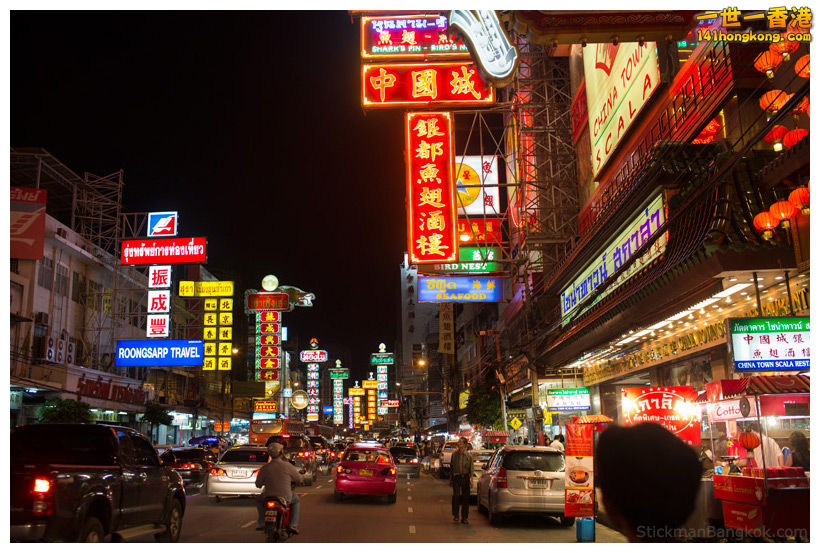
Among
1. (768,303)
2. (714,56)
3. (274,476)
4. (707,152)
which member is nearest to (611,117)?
(714,56)

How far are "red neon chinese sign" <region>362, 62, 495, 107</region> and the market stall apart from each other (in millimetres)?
16477

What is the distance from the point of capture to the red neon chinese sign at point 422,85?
26.1 m

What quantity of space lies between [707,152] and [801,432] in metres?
6.32

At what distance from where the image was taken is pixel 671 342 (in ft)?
68.1

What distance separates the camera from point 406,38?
26.6m

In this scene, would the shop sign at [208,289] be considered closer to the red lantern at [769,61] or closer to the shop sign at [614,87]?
the shop sign at [614,87]

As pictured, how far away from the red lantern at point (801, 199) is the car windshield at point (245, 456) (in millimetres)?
14477

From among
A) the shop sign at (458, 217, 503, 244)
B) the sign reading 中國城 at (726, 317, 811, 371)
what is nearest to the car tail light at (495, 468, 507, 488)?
the sign reading 中國城 at (726, 317, 811, 371)

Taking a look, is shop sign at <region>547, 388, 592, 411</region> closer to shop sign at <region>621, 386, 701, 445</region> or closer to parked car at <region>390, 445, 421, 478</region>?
parked car at <region>390, 445, 421, 478</region>

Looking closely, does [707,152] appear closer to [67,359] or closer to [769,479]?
[769,479]

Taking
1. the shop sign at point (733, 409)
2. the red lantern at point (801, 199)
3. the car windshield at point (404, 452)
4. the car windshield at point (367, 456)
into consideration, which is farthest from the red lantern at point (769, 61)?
the car windshield at point (404, 452)

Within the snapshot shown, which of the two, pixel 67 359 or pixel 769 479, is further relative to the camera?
pixel 67 359

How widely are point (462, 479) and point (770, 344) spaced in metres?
6.88

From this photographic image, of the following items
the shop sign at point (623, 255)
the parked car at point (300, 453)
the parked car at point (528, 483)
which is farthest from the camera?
the parked car at point (300, 453)
